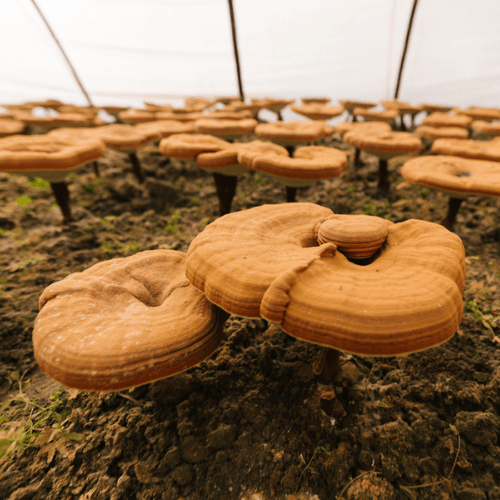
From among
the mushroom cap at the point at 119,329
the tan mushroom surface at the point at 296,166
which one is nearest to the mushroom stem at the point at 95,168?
the tan mushroom surface at the point at 296,166

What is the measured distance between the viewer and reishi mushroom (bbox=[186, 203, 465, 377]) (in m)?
1.08

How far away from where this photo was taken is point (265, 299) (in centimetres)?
123

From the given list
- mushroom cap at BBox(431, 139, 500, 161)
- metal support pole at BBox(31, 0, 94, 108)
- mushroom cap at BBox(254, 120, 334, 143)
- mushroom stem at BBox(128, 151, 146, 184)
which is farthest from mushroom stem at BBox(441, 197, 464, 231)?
metal support pole at BBox(31, 0, 94, 108)

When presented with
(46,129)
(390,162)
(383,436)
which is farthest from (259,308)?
(46,129)

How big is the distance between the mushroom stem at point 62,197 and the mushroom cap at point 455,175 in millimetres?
4665

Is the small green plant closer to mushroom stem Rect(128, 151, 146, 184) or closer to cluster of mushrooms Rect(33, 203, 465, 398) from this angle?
mushroom stem Rect(128, 151, 146, 184)

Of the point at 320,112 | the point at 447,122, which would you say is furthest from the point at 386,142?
the point at 447,122

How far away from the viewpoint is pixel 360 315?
43.0 inches

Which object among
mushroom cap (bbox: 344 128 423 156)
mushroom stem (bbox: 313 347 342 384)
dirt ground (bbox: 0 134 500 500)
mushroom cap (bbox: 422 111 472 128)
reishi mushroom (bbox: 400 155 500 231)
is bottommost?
dirt ground (bbox: 0 134 500 500)

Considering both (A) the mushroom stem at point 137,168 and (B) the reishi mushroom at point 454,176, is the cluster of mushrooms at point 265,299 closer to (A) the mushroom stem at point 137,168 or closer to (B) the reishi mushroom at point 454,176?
(B) the reishi mushroom at point 454,176

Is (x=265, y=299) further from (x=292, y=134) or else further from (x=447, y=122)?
(x=447, y=122)

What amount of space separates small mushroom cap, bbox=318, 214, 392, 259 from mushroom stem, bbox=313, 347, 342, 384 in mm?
650

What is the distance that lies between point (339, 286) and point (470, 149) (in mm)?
4084

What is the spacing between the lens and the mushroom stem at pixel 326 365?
178 cm
